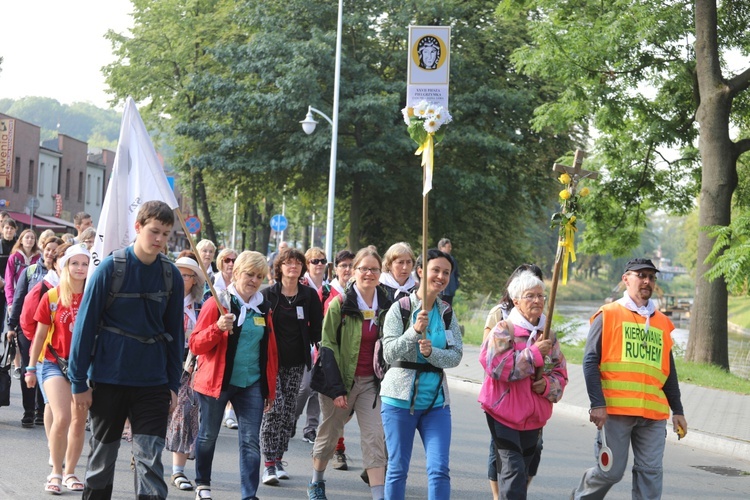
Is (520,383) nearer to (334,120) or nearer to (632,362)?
(632,362)

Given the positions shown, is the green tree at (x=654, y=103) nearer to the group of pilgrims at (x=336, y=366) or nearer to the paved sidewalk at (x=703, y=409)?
the paved sidewalk at (x=703, y=409)

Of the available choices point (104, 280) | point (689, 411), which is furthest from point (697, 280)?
point (104, 280)

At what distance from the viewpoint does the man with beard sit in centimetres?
623

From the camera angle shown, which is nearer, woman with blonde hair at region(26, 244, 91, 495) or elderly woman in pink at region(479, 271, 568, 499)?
elderly woman in pink at region(479, 271, 568, 499)

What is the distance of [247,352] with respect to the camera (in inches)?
272

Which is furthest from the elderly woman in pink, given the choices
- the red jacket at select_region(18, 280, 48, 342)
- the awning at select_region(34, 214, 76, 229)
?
the awning at select_region(34, 214, 76, 229)

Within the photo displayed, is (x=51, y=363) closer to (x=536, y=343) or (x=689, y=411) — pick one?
(x=536, y=343)

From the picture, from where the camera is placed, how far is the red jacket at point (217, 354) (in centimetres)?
675

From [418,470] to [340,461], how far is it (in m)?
0.68

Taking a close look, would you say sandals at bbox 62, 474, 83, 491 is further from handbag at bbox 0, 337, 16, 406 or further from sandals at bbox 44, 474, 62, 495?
handbag at bbox 0, 337, 16, 406

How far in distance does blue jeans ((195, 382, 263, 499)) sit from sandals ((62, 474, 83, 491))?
87 centimetres

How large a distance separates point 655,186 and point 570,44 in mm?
4613

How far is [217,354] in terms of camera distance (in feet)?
22.5

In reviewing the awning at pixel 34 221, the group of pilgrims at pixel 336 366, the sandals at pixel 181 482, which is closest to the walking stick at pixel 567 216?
the group of pilgrims at pixel 336 366
